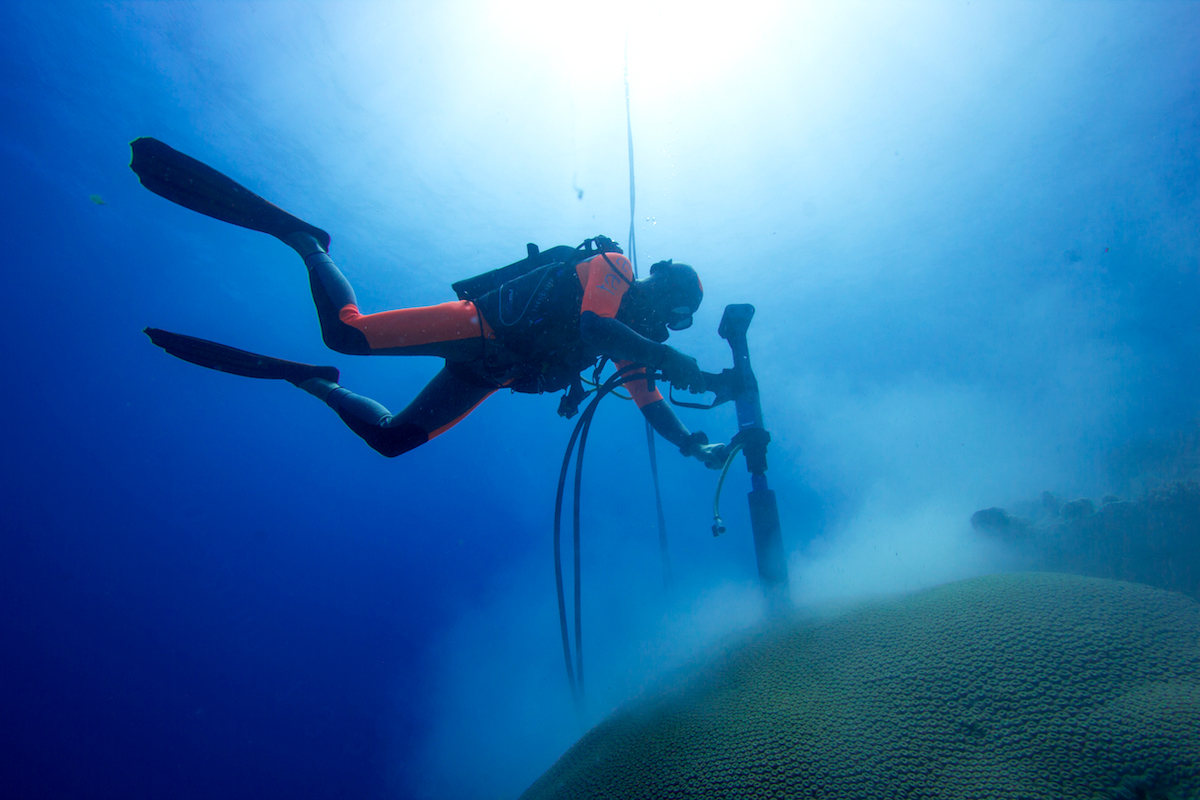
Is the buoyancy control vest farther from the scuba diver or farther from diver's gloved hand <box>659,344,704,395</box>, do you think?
diver's gloved hand <box>659,344,704,395</box>

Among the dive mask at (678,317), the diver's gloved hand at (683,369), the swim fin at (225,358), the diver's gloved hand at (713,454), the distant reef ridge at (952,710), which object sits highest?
the dive mask at (678,317)

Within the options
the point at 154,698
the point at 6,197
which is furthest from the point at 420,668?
the point at 6,197

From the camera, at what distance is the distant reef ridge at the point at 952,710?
4.07 ft

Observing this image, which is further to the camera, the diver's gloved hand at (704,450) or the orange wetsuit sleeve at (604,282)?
the diver's gloved hand at (704,450)

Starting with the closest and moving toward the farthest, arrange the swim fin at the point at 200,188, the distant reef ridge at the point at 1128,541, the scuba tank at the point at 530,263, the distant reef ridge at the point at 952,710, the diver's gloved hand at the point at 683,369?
the distant reef ridge at the point at 952,710, the diver's gloved hand at the point at 683,369, the swim fin at the point at 200,188, the scuba tank at the point at 530,263, the distant reef ridge at the point at 1128,541

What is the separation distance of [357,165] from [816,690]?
15.4 m

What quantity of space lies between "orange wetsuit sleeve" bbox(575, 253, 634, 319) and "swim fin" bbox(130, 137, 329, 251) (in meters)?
2.34

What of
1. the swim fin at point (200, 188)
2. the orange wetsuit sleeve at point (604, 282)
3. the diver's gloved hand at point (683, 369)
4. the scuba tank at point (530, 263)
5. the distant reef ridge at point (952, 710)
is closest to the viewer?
the distant reef ridge at point (952, 710)

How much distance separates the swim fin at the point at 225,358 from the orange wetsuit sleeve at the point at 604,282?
211 centimetres

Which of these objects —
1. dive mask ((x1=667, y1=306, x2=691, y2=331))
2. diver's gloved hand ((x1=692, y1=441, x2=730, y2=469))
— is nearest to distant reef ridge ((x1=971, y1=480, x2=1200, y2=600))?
diver's gloved hand ((x1=692, y1=441, x2=730, y2=469))

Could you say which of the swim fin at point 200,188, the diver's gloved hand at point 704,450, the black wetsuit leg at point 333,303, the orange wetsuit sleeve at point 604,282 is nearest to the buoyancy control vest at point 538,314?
the orange wetsuit sleeve at point 604,282

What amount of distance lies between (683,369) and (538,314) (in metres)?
1.16

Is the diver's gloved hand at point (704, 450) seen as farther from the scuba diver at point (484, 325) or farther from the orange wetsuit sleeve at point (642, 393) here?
the orange wetsuit sleeve at point (642, 393)

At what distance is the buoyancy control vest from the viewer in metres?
3.01
